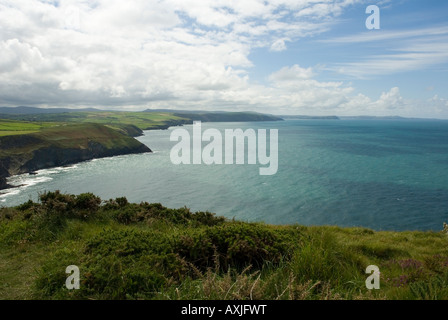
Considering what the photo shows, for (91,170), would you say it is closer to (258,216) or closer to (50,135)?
(50,135)

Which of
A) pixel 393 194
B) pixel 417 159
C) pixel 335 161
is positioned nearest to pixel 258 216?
pixel 393 194

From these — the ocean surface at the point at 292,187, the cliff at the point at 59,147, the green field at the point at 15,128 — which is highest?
the green field at the point at 15,128

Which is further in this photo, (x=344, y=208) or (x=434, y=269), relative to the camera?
(x=344, y=208)

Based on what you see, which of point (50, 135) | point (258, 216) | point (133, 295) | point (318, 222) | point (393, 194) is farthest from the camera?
point (50, 135)

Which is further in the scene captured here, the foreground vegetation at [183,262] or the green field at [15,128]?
the green field at [15,128]

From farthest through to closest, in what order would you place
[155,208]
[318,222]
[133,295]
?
[318,222] < [155,208] < [133,295]

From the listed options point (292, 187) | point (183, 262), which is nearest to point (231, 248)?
point (183, 262)

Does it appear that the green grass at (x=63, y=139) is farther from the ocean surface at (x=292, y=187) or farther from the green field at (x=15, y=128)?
the ocean surface at (x=292, y=187)

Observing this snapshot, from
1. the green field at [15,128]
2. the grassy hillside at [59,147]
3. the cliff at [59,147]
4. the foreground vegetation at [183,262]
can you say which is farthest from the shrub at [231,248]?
the green field at [15,128]

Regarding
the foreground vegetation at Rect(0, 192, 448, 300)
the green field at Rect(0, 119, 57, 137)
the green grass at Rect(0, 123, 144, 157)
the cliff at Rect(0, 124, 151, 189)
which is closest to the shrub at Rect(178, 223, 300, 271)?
the foreground vegetation at Rect(0, 192, 448, 300)
